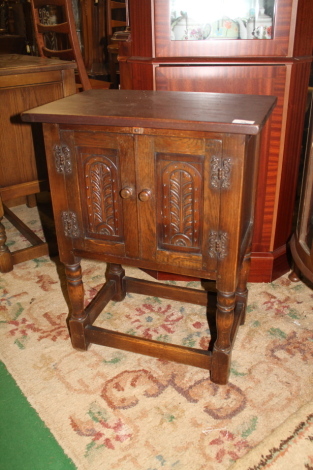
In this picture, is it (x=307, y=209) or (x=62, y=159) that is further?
(x=307, y=209)

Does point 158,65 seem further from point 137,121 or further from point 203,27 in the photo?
point 137,121

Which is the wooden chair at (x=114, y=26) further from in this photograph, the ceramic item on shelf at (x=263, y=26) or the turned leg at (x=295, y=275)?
the turned leg at (x=295, y=275)

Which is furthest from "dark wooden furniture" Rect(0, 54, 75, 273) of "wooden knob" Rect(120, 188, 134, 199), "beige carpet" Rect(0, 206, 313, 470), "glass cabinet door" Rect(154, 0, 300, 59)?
"wooden knob" Rect(120, 188, 134, 199)

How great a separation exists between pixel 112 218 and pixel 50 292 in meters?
0.86

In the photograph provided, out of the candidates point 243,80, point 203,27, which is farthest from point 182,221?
point 203,27

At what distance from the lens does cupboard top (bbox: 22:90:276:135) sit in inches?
47.9

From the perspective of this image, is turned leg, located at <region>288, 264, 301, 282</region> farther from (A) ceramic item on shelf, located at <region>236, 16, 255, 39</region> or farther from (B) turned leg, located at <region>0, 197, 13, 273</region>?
(B) turned leg, located at <region>0, 197, 13, 273</region>

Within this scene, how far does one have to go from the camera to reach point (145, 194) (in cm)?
137

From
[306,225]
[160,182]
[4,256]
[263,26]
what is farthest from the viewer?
[4,256]

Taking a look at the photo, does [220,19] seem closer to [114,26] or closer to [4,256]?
[4,256]

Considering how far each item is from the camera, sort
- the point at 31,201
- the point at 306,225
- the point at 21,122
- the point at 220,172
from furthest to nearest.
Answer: the point at 31,201 → the point at 21,122 → the point at 306,225 → the point at 220,172

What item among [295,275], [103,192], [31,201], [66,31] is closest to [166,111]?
[103,192]

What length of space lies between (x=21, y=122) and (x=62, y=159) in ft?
3.04

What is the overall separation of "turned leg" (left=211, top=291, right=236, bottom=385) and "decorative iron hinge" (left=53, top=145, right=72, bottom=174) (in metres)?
0.64
